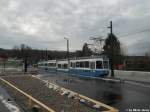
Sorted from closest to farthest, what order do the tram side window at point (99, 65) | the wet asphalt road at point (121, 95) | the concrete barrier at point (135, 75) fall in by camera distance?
the wet asphalt road at point (121, 95)
the concrete barrier at point (135, 75)
the tram side window at point (99, 65)

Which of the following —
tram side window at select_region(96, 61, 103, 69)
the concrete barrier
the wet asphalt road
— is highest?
tram side window at select_region(96, 61, 103, 69)

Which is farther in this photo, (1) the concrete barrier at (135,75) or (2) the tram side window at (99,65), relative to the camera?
(2) the tram side window at (99,65)

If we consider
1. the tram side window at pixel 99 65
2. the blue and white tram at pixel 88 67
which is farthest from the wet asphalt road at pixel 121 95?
the blue and white tram at pixel 88 67

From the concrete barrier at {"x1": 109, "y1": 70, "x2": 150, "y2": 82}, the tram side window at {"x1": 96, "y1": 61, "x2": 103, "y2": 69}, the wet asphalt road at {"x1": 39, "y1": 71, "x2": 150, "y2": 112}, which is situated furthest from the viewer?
the tram side window at {"x1": 96, "y1": 61, "x2": 103, "y2": 69}

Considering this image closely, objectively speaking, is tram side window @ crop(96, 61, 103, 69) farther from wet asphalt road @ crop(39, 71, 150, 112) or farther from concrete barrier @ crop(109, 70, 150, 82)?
wet asphalt road @ crop(39, 71, 150, 112)

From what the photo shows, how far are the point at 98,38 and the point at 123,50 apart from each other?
3158cm

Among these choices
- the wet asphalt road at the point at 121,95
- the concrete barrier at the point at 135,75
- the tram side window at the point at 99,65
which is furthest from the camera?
the tram side window at the point at 99,65

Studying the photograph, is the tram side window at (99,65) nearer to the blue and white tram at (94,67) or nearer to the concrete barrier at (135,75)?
the blue and white tram at (94,67)

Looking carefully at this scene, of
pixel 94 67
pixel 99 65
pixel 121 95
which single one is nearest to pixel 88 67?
pixel 94 67

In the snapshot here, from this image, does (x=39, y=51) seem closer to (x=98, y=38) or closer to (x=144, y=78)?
(x=98, y=38)

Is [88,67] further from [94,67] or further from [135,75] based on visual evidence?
[135,75]

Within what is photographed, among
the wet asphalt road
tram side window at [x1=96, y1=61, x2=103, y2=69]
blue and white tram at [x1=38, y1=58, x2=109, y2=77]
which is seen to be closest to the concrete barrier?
blue and white tram at [x1=38, y1=58, x2=109, y2=77]

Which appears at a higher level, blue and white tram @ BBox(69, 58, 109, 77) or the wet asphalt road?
blue and white tram @ BBox(69, 58, 109, 77)

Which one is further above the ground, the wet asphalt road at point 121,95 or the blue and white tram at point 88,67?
the blue and white tram at point 88,67
